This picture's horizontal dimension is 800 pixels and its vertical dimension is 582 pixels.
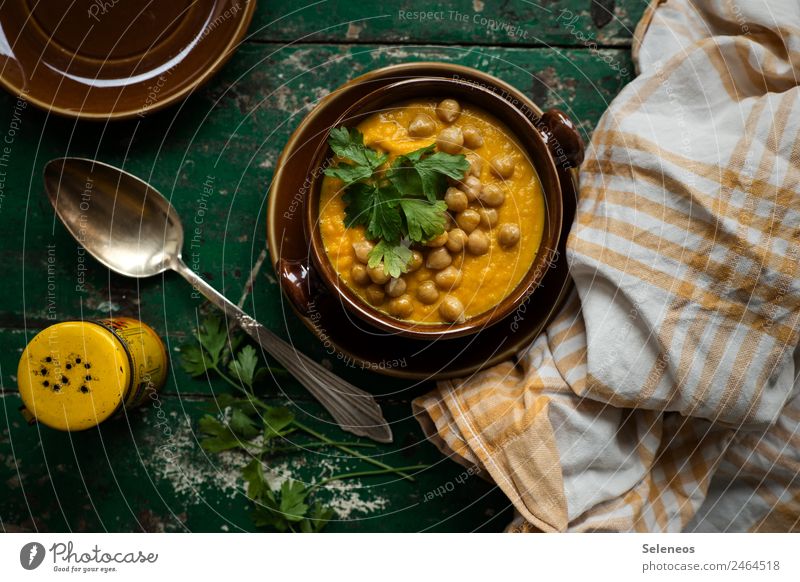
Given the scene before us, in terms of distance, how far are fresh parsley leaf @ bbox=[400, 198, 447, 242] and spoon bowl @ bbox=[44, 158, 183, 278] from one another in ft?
1.42

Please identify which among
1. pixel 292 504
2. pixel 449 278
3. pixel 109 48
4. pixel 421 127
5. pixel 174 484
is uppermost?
pixel 109 48

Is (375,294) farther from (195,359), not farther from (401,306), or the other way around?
(195,359)

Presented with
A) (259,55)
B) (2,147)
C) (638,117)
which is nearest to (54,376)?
(2,147)

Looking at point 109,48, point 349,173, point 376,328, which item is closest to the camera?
point 349,173

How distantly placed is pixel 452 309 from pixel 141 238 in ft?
1.87

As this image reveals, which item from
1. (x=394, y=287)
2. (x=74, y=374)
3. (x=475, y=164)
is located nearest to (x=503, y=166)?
(x=475, y=164)

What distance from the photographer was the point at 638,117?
1073mm

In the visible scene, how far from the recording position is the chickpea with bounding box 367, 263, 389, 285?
102 cm

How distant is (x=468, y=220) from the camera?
3.39 feet

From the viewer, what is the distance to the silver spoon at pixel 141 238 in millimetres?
1179

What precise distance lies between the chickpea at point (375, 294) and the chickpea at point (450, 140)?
0.23m

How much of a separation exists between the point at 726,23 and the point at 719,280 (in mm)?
436

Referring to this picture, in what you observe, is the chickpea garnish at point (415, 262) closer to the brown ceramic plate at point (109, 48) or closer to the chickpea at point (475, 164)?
the chickpea at point (475, 164)
